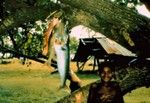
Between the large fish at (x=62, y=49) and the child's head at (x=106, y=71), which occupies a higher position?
the large fish at (x=62, y=49)

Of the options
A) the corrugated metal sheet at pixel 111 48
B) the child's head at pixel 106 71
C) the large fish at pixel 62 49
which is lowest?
the corrugated metal sheet at pixel 111 48

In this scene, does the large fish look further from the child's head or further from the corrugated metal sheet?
the corrugated metal sheet

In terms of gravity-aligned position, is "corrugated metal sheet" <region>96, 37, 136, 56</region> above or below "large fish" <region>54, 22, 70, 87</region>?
below

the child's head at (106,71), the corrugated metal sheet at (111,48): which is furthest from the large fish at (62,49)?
the corrugated metal sheet at (111,48)

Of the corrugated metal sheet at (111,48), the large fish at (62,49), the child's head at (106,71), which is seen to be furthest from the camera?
the corrugated metal sheet at (111,48)

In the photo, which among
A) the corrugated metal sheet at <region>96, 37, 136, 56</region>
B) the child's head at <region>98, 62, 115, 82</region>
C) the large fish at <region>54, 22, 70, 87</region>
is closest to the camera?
the large fish at <region>54, 22, 70, 87</region>

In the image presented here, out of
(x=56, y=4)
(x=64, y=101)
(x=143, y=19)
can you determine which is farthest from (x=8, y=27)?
(x=143, y=19)

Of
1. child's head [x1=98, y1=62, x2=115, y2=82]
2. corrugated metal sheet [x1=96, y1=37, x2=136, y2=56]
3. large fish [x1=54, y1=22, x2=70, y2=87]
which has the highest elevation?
large fish [x1=54, y1=22, x2=70, y2=87]

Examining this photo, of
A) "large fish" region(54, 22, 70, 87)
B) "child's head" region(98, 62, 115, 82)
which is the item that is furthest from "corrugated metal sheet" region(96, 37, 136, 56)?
"large fish" region(54, 22, 70, 87)

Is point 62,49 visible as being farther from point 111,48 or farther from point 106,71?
point 111,48

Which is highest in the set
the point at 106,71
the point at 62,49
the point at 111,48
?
the point at 62,49

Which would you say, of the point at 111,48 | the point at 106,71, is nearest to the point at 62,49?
the point at 106,71

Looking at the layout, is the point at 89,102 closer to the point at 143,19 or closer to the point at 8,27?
the point at 143,19

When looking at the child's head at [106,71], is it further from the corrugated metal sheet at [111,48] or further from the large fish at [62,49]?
the corrugated metal sheet at [111,48]
